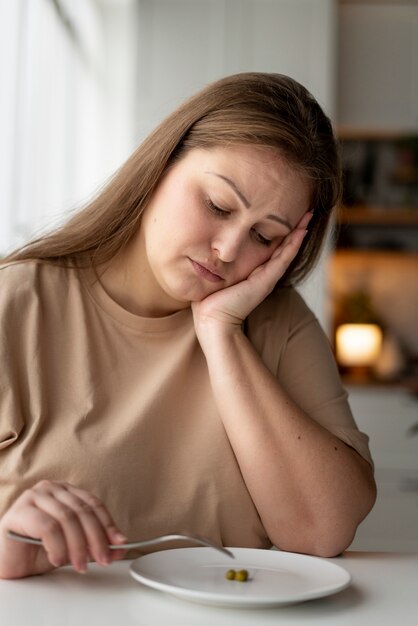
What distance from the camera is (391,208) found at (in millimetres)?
5402

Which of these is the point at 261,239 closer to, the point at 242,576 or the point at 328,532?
the point at 328,532

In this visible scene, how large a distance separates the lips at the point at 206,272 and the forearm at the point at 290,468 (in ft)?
0.49

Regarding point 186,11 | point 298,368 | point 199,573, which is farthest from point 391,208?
point 199,573

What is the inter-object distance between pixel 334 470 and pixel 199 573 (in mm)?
376

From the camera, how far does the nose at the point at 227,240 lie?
1.34 m

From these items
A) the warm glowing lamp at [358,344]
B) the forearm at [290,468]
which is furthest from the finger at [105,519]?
the warm glowing lamp at [358,344]

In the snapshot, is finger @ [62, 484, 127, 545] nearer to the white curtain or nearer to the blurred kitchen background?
the white curtain

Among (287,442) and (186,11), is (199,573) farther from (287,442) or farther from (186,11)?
(186,11)

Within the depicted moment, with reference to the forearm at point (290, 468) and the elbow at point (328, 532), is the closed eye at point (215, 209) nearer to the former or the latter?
the forearm at point (290, 468)

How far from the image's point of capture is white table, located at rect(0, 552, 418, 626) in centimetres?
87

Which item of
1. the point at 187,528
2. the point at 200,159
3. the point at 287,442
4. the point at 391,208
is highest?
the point at 200,159

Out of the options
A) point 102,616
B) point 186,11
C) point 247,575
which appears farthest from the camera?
point 186,11

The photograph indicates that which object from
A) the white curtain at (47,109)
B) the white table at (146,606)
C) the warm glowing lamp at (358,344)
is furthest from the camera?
the warm glowing lamp at (358,344)

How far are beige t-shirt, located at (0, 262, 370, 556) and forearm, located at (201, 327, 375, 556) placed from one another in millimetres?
49
